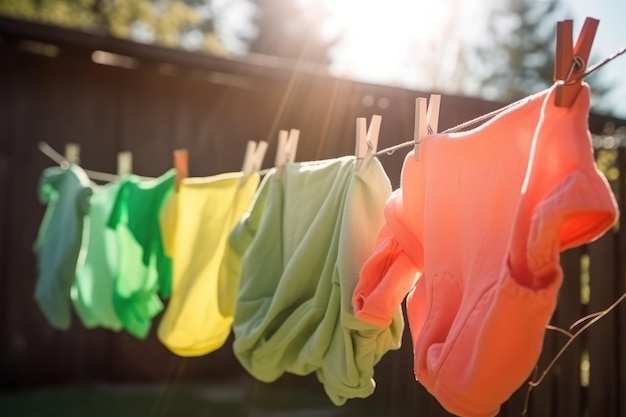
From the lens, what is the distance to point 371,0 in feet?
33.1

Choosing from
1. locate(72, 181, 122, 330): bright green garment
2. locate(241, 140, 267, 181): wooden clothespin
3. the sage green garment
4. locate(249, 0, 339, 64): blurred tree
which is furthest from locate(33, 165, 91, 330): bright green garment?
locate(249, 0, 339, 64): blurred tree

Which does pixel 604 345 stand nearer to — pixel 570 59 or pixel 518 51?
pixel 570 59

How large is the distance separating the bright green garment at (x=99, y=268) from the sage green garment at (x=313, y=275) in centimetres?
81

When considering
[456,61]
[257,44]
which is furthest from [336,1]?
[456,61]

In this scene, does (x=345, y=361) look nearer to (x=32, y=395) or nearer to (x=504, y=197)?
(x=504, y=197)

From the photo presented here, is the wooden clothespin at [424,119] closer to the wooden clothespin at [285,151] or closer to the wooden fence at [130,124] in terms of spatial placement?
the wooden clothespin at [285,151]

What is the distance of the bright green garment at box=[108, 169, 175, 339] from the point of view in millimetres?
2258

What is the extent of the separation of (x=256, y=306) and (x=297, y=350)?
14 centimetres

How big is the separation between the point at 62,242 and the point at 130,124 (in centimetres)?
196

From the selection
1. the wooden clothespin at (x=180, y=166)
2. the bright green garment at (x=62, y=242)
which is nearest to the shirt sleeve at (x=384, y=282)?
the wooden clothespin at (x=180, y=166)

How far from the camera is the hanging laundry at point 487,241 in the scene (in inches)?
35.2

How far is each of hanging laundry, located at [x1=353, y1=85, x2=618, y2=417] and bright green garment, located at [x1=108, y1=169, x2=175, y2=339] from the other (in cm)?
110

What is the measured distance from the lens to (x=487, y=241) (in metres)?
1.06

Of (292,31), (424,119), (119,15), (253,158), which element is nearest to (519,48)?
(292,31)
